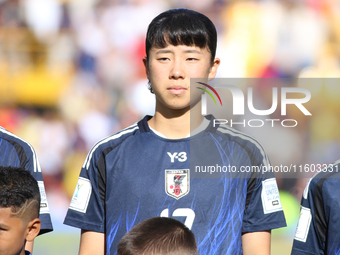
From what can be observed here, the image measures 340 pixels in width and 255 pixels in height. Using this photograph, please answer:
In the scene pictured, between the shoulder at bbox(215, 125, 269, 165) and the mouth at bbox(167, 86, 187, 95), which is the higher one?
the mouth at bbox(167, 86, 187, 95)

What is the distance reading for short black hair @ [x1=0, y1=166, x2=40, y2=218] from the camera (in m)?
1.63

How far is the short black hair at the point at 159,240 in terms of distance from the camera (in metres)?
1.33

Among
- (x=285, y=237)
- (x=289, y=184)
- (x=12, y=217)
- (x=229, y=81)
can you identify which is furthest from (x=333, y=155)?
(x=12, y=217)

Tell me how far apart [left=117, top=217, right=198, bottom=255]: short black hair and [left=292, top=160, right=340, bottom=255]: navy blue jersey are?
1.81 feet

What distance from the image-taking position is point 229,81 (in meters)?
3.77

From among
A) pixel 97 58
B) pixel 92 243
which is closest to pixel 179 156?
pixel 92 243

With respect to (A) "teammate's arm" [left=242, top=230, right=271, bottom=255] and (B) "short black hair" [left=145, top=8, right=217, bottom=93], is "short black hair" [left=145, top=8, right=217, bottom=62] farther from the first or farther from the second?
(A) "teammate's arm" [left=242, top=230, right=271, bottom=255]

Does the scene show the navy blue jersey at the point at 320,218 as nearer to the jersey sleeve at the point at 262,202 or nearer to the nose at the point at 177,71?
the jersey sleeve at the point at 262,202

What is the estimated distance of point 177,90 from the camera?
182cm

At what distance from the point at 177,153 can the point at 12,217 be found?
2.23ft

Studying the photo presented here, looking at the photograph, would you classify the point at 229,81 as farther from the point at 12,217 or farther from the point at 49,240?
the point at 12,217

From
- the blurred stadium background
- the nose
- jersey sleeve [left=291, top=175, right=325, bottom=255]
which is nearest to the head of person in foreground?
the nose

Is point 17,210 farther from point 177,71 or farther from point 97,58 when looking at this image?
point 97,58

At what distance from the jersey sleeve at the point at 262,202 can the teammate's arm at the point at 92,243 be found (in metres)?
0.57
